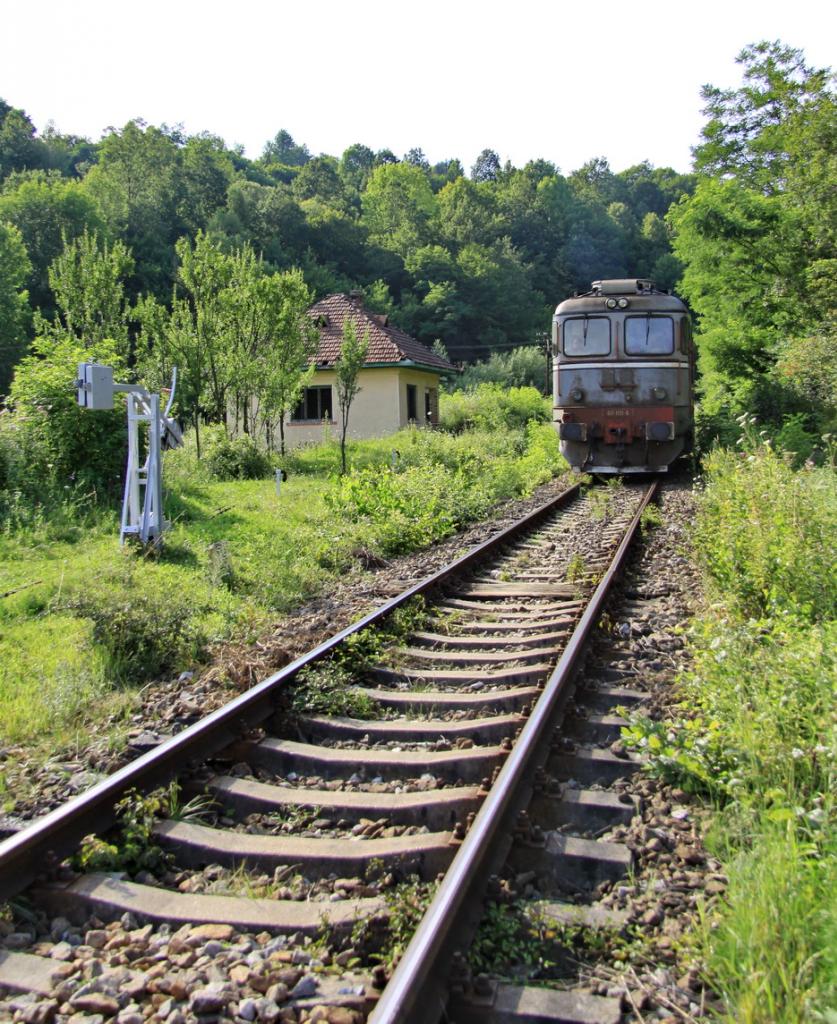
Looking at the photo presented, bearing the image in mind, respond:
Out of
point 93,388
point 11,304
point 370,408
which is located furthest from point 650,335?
point 11,304

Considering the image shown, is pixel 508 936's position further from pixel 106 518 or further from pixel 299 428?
pixel 299 428

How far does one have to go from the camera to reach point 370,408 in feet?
99.0

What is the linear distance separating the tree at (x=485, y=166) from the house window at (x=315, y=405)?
10551 centimetres

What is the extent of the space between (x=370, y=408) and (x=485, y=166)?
108155 mm

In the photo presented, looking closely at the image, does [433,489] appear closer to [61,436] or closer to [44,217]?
[61,436]

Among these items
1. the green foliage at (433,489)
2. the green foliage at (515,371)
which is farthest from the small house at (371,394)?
the green foliage at (515,371)

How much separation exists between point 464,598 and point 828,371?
510 inches

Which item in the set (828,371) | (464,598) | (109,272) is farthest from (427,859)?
(109,272)

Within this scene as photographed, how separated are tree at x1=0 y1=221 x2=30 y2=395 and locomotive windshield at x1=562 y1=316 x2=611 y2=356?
35606mm

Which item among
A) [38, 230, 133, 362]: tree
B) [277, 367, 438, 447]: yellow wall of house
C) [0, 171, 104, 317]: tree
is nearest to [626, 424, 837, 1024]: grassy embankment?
[38, 230, 133, 362]: tree

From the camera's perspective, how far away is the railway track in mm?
2533

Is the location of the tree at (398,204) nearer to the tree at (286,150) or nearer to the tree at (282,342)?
the tree at (286,150)

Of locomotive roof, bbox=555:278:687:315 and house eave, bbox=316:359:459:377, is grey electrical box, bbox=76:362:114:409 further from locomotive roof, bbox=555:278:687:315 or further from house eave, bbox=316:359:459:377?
house eave, bbox=316:359:459:377

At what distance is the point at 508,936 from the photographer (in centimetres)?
276
